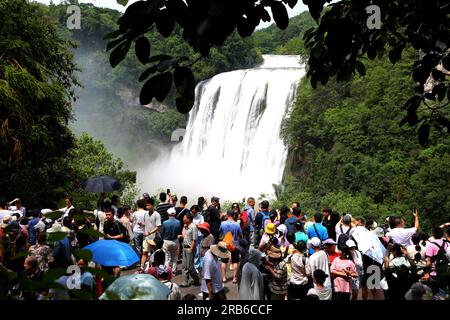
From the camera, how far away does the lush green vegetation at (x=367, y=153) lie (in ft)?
64.2

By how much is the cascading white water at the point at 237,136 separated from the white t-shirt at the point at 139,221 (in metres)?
20.5

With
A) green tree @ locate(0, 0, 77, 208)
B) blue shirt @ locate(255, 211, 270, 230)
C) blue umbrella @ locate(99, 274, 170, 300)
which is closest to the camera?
blue umbrella @ locate(99, 274, 170, 300)

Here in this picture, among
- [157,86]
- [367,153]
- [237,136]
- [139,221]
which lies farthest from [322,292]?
[237,136]

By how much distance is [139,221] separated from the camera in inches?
382

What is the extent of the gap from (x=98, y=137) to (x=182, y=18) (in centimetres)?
4766

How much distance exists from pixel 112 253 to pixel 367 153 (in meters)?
19.4

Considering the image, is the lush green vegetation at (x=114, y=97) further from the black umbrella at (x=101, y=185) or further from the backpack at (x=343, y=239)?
the backpack at (x=343, y=239)

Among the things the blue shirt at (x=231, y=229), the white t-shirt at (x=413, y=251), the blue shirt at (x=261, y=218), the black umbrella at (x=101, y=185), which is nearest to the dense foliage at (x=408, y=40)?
the white t-shirt at (x=413, y=251)

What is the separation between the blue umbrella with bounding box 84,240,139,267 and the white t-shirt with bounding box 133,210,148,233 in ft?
13.1

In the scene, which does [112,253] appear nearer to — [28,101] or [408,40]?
[408,40]

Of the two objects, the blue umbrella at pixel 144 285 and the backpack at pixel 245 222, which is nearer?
the blue umbrella at pixel 144 285

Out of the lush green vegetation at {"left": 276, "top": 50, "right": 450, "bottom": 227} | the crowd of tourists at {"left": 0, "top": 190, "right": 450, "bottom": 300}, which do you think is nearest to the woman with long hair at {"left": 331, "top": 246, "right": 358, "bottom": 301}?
the crowd of tourists at {"left": 0, "top": 190, "right": 450, "bottom": 300}

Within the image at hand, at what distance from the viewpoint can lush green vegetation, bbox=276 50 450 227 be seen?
1957 cm

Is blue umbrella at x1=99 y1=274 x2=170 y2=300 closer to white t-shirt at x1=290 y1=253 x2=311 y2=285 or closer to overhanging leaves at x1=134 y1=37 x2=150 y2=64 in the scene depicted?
overhanging leaves at x1=134 y1=37 x2=150 y2=64
